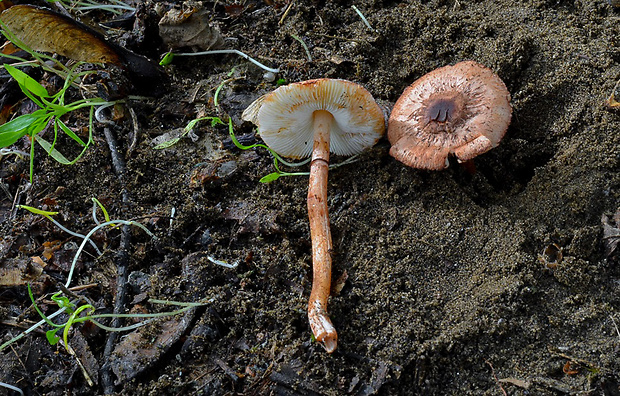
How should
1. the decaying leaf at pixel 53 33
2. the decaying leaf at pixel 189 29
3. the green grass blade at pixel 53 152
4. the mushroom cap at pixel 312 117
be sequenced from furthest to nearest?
1. the decaying leaf at pixel 189 29
2. the green grass blade at pixel 53 152
3. the decaying leaf at pixel 53 33
4. the mushroom cap at pixel 312 117

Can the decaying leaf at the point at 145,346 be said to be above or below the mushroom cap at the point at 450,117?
below

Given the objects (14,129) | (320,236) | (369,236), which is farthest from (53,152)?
(369,236)

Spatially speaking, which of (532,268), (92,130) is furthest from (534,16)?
(92,130)

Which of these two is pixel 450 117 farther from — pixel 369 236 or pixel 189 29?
pixel 189 29

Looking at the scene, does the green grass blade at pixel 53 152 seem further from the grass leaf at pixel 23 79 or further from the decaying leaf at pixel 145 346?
the decaying leaf at pixel 145 346

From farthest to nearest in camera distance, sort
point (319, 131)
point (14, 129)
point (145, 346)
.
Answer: point (319, 131) < point (14, 129) < point (145, 346)

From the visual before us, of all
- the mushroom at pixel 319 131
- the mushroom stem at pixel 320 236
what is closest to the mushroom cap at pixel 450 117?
the mushroom at pixel 319 131

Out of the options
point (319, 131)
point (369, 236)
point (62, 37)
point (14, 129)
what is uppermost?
point (62, 37)

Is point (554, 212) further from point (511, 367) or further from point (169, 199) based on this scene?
point (169, 199)

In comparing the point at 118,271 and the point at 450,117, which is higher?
the point at 450,117
